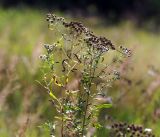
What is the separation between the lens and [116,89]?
657cm

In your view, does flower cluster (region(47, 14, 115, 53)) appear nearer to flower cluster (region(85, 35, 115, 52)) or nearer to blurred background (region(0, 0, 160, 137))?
flower cluster (region(85, 35, 115, 52))

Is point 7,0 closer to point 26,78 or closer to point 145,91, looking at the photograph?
point 26,78

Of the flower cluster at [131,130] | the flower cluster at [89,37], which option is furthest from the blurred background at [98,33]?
the flower cluster at [89,37]

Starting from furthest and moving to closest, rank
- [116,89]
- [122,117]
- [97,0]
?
[97,0]
[116,89]
[122,117]

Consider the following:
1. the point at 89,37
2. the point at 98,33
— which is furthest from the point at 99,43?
the point at 98,33

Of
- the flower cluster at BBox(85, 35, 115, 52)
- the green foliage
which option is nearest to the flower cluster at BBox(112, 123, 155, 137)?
the green foliage

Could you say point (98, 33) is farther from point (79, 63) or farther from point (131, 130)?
point (79, 63)

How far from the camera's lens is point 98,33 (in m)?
12.9

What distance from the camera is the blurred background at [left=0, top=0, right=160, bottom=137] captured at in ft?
16.8

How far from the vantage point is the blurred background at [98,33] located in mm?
5109

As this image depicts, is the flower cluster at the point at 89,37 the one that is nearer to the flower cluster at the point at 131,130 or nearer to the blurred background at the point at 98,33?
the flower cluster at the point at 131,130

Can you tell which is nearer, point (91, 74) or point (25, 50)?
point (91, 74)

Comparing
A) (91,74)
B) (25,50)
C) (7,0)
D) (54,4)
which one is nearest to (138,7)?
(54,4)

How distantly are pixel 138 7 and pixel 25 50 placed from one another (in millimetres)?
10150
